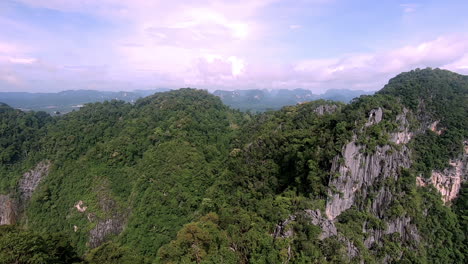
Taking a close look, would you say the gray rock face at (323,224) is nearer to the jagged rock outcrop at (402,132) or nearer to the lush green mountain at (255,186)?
the lush green mountain at (255,186)

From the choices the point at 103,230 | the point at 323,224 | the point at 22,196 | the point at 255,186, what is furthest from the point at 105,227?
the point at 323,224

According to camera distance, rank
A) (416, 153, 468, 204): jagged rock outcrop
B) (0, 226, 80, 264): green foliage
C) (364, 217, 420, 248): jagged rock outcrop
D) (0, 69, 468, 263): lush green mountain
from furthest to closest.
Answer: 1. (416, 153, 468, 204): jagged rock outcrop
2. (364, 217, 420, 248): jagged rock outcrop
3. (0, 69, 468, 263): lush green mountain
4. (0, 226, 80, 264): green foliage

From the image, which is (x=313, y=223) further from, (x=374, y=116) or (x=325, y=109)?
(x=325, y=109)

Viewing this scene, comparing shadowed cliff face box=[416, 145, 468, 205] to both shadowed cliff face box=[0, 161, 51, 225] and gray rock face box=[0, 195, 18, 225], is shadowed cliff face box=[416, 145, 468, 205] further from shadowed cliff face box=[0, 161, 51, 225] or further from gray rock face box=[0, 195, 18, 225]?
gray rock face box=[0, 195, 18, 225]

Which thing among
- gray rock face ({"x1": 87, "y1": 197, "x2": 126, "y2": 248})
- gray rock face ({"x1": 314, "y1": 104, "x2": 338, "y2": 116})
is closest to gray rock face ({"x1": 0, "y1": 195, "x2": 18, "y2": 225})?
gray rock face ({"x1": 87, "y1": 197, "x2": 126, "y2": 248})

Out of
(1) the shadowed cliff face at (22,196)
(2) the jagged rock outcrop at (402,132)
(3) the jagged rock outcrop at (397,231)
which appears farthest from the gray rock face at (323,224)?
(1) the shadowed cliff face at (22,196)

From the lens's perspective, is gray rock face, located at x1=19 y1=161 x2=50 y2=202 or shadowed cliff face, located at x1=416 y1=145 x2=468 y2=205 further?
gray rock face, located at x1=19 y1=161 x2=50 y2=202
